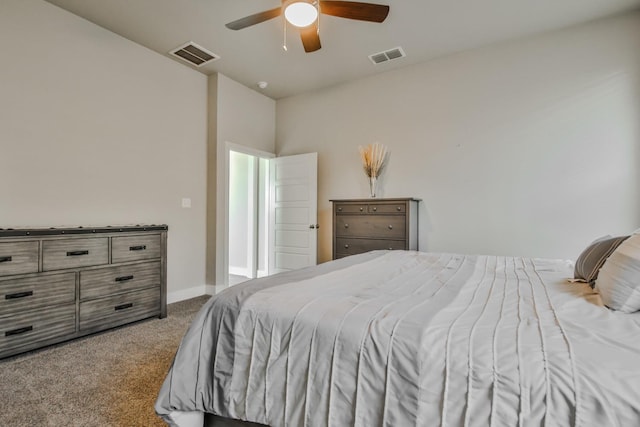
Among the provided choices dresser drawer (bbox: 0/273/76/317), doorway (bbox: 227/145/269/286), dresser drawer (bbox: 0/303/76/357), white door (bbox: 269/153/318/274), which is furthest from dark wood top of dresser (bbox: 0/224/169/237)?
doorway (bbox: 227/145/269/286)

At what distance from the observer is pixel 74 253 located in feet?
8.23

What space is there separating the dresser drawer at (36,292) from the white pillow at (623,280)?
3.27 meters

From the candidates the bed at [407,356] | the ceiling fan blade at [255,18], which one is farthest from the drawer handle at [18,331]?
the ceiling fan blade at [255,18]

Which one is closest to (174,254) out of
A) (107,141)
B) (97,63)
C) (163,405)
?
(107,141)

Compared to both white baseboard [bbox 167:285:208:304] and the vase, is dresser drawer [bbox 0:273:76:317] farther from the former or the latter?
the vase

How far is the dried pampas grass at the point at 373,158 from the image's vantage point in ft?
12.9

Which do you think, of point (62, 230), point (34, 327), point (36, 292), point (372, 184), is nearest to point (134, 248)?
point (62, 230)

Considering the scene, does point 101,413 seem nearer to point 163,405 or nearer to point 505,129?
point 163,405

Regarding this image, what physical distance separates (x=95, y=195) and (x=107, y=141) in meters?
0.55

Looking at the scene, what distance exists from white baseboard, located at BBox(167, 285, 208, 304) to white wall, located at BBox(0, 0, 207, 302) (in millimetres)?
15

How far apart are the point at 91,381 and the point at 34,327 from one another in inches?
32.0

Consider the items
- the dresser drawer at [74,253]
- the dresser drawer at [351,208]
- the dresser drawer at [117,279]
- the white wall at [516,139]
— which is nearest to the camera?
the dresser drawer at [74,253]

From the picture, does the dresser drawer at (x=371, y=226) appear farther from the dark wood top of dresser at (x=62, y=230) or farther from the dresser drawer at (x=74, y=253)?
the dresser drawer at (x=74, y=253)

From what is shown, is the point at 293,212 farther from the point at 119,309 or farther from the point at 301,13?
the point at 301,13
